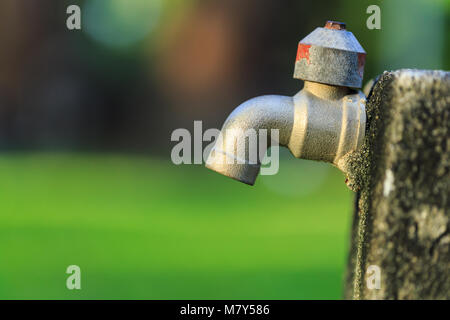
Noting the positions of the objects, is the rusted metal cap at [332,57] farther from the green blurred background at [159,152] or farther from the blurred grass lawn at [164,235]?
the green blurred background at [159,152]

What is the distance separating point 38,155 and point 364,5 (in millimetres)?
5865

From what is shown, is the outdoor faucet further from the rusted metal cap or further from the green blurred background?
the green blurred background

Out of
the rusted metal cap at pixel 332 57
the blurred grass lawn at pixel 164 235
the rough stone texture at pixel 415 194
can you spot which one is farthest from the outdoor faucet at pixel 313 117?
the blurred grass lawn at pixel 164 235

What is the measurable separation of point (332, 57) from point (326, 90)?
8 centimetres

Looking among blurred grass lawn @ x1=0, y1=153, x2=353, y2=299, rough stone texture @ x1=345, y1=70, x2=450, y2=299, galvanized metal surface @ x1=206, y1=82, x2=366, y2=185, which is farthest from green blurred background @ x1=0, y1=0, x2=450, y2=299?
rough stone texture @ x1=345, y1=70, x2=450, y2=299

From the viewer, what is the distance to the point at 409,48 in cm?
1140

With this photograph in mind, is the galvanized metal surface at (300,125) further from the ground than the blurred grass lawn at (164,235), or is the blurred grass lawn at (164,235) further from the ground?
the galvanized metal surface at (300,125)

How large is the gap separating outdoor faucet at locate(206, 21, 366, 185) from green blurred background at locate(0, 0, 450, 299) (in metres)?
2.72

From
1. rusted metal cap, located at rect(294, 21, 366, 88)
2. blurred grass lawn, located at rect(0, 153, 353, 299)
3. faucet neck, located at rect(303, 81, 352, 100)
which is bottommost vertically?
blurred grass lawn, located at rect(0, 153, 353, 299)

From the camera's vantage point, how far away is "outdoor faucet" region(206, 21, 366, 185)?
1326 millimetres

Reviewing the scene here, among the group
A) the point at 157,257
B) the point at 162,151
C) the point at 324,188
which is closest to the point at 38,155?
the point at 162,151

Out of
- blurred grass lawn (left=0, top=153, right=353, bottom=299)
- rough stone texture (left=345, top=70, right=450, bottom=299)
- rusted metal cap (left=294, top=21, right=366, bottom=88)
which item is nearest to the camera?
rough stone texture (left=345, top=70, right=450, bottom=299)

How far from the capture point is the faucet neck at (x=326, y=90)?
136 cm

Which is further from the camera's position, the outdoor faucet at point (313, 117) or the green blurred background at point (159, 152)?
the green blurred background at point (159, 152)
